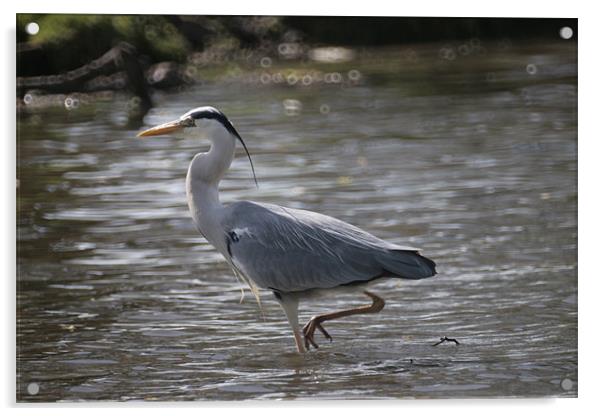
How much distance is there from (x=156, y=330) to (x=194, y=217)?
62 centimetres

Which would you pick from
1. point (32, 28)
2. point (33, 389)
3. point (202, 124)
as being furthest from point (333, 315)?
point (32, 28)

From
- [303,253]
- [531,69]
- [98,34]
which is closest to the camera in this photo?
[303,253]

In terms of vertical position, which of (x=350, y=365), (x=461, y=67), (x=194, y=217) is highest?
(x=461, y=67)

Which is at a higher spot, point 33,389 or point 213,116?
point 213,116

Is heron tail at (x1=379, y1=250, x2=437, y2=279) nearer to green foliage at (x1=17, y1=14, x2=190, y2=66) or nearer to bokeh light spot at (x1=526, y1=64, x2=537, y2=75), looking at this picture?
bokeh light spot at (x1=526, y1=64, x2=537, y2=75)

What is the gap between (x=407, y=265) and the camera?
630cm

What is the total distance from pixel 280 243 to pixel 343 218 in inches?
56.5

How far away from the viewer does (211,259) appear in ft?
25.4

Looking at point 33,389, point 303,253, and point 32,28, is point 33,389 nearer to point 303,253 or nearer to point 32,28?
point 303,253

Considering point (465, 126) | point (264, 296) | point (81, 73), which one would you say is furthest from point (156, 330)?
point (465, 126)

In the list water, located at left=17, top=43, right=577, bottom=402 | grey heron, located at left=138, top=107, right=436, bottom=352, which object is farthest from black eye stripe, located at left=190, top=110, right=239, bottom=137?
water, located at left=17, top=43, right=577, bottom=402

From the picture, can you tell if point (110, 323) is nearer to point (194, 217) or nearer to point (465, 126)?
point (194, 217)

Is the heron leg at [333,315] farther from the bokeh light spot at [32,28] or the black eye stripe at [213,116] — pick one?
the bokeh light spot at [32,28]

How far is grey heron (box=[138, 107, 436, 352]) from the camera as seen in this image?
21.0 feet
